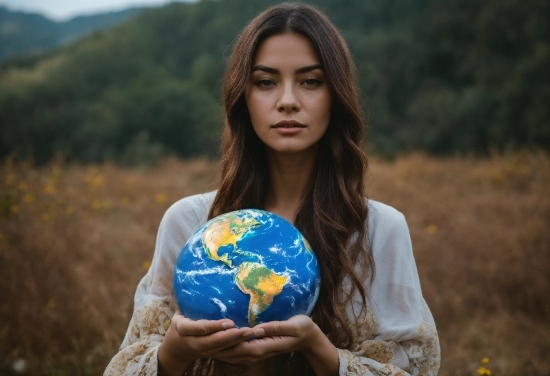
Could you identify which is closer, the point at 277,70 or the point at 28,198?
the point at 277,70

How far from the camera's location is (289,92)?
74.2 inches

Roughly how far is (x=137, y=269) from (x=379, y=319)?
3.79 metres

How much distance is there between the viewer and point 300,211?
2.06m

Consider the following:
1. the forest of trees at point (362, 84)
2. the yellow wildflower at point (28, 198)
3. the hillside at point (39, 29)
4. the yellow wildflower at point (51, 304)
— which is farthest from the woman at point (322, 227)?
the hillside at point (39, 29)

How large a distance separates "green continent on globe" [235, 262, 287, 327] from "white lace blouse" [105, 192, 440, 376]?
1.37 ft

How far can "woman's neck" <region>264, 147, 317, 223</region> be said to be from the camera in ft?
6.99

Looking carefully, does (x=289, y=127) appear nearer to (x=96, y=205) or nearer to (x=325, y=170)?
(x=325, y=170)

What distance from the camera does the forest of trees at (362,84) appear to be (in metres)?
23.5

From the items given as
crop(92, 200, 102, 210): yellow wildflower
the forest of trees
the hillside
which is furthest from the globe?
the hillside

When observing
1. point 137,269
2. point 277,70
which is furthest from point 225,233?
point 137,269

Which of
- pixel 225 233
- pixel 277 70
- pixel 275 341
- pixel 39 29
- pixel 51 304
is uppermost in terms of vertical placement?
pixel 39 29

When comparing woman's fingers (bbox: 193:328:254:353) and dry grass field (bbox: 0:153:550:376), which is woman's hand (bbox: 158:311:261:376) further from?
dry grass field (bbox: 0:153:550:376)

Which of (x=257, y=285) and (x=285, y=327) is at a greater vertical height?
(x=257, y=285)

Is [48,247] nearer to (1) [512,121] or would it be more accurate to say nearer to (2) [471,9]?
(1) [512,121]
